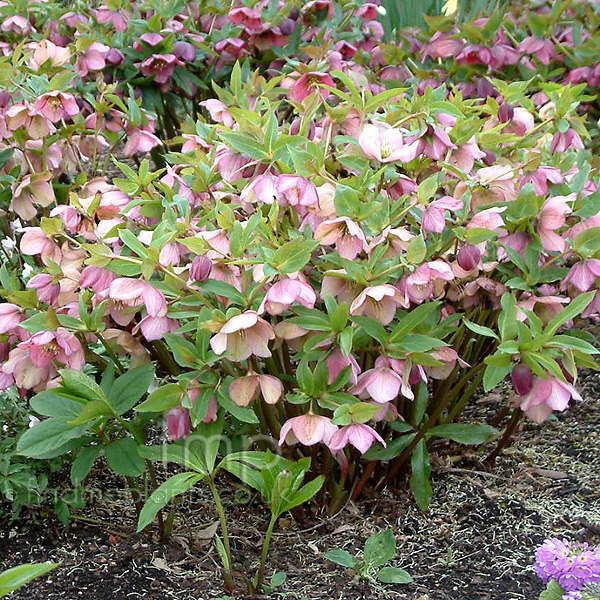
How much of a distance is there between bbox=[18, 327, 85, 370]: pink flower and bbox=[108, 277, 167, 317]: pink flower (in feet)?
0.51

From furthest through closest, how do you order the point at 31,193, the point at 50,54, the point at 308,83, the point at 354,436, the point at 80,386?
the point at 50,54 → the point at 31,193 → the point at 308,83 → the point at 80,386 → the point at 354,436

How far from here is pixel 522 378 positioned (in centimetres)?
151

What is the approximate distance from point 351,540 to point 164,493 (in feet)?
1.69

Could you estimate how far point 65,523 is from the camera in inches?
71.4

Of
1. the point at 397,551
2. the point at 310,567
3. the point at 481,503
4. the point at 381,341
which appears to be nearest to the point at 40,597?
the point at 310,567

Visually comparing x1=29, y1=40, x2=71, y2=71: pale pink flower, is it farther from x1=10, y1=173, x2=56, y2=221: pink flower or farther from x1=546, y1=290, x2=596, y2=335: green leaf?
x1=546, y1=290, x2=596, y2=335: green leaf

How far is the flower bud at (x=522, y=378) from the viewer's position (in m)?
1.52

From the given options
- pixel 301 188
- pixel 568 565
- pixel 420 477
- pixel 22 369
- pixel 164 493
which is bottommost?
pixel 420 477

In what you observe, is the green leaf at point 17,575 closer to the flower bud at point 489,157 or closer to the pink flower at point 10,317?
the pink flower at point 10,317

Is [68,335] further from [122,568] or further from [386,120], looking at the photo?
[386,120]

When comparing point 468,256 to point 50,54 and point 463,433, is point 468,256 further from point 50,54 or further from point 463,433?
point 50,54

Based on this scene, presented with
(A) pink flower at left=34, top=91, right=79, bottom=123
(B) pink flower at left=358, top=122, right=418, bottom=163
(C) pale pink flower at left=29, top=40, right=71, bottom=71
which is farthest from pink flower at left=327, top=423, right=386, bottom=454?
(C) pale pink flower at left=29, top=40, right=71, bottom=71

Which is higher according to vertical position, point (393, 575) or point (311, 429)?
point (311, 429)

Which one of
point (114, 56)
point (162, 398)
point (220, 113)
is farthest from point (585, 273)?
point (114, 56)
